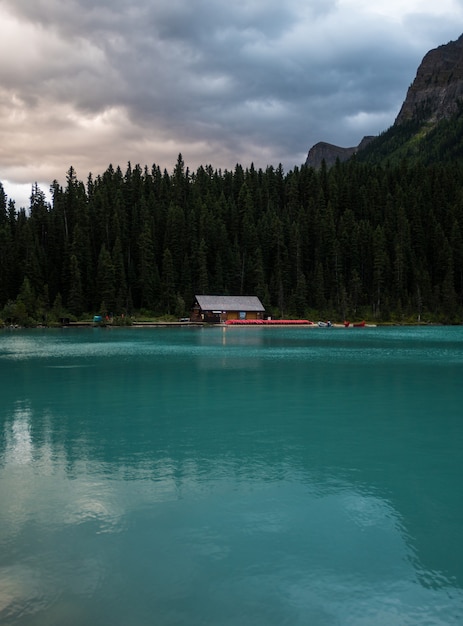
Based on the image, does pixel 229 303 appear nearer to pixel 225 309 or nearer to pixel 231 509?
pixel 225 309

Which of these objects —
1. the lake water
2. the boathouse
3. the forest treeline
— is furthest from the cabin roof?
the lake water

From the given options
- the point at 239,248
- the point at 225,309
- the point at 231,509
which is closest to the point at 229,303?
the point at 225,309

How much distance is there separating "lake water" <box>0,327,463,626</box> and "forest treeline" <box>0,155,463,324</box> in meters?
93.8

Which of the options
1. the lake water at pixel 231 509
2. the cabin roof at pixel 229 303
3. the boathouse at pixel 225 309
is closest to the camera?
the lake water at pixel 231 509

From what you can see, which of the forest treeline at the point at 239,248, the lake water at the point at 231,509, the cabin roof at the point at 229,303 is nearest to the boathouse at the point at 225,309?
the cabin roof at the point at 229,303

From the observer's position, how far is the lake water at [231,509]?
8883 millimetres

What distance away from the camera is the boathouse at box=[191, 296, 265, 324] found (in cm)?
12006

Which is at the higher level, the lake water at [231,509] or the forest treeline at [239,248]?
the forest treeline at [239,248]

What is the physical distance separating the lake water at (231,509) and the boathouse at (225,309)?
9086cm

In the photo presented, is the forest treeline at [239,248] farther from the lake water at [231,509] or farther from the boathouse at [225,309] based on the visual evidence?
the lake water at [231,509]

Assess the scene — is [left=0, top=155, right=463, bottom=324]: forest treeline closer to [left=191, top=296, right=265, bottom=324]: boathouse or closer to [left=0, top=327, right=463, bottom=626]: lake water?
[left=191, top=296, right=265, bottom=324]: boathouse

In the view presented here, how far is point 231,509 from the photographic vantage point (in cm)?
1288

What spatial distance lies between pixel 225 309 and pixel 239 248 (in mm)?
26314

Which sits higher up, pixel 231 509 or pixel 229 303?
pixel 229 303
